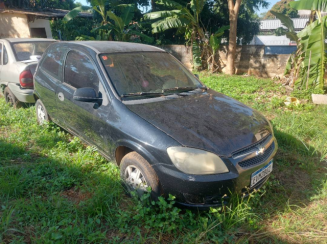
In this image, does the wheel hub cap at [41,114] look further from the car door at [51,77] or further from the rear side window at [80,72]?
the rear side window at [80,72]

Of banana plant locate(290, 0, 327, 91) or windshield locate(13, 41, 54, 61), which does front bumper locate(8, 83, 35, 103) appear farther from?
banana plant locate(290, 0, 327, 91)

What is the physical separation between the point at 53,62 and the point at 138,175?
8.61 ft

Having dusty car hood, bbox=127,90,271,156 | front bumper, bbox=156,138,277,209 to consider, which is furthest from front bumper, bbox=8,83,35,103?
front bumper, bbox=156,138,277,209

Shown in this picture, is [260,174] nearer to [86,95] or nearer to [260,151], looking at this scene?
[260,151]

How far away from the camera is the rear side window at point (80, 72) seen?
3342 millimetres

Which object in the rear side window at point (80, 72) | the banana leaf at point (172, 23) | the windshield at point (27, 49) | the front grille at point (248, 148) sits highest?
the banana leaf at point (172, 23)

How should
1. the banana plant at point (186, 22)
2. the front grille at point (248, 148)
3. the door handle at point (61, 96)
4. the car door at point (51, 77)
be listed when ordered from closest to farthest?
1. the front grille at point (248, 148)
2. the door handle at point (61, 96)
3. the car door at point (51, 77)
4. the banana plant at point (186, 22)

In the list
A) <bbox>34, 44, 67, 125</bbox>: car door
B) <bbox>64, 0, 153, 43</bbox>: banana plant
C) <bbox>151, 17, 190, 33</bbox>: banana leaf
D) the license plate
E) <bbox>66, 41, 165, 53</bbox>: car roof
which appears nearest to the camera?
the license plate

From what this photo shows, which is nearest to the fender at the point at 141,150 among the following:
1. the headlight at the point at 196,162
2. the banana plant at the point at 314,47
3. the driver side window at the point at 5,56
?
the headlight at the point at 196,162

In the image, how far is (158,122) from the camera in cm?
267

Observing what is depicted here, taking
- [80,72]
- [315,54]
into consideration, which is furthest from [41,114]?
[315,54]

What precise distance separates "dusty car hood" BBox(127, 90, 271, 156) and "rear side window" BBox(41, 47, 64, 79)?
71.7 inches

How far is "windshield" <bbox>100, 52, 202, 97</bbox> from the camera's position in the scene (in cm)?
323

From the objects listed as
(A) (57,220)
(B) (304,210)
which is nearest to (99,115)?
(A) (57,220)
